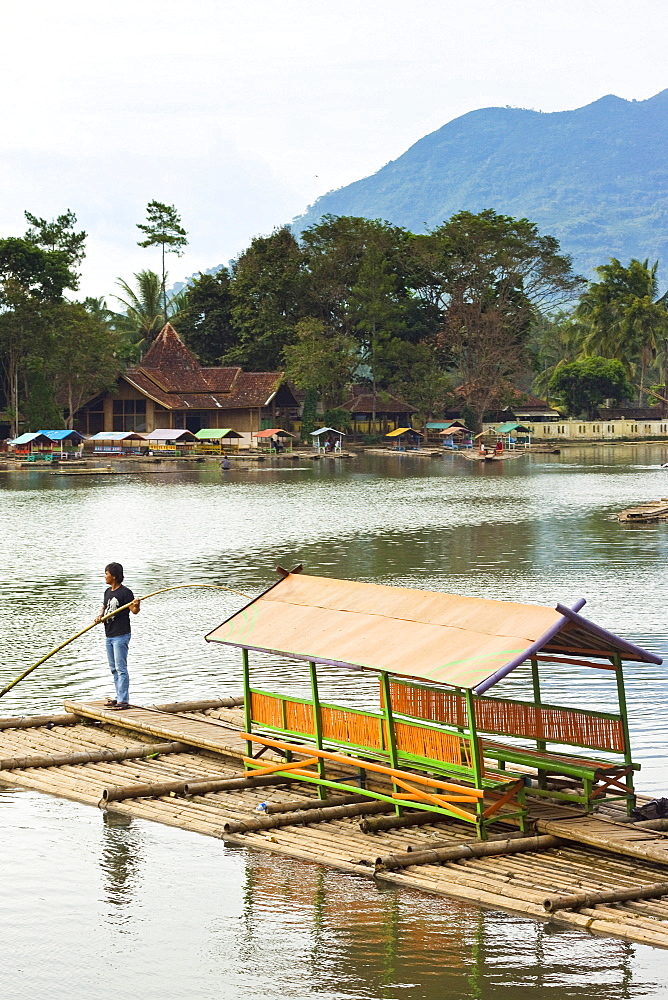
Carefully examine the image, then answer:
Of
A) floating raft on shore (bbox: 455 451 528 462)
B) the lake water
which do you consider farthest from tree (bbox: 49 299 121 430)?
the lake water

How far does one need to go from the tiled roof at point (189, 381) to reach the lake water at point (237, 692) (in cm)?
4882

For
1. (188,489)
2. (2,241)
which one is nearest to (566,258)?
(2,241)

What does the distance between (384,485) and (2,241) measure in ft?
130

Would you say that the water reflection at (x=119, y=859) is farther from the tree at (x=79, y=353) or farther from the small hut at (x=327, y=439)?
the small hut at (x=327, y=439)

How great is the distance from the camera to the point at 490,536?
42750 mm

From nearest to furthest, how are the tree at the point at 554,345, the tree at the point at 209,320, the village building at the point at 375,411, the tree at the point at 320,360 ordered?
the tree at the point at 320,360 < the village building at the point at 375,411 < the tree at the point at 209,320 < the tree at the point at 554,345

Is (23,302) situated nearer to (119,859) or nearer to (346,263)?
(346,263)

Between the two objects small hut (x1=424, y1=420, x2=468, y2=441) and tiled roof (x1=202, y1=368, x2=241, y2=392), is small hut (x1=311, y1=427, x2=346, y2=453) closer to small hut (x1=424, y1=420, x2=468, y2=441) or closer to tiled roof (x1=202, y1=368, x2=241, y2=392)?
tiled roof (x1=202, y1=368, x2=241, y2=392)

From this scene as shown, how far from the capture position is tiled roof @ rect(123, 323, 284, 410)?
103 meters

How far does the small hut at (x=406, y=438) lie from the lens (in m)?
113

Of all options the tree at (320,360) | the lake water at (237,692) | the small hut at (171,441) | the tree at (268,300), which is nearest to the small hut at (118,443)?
the small hut at (171,441)

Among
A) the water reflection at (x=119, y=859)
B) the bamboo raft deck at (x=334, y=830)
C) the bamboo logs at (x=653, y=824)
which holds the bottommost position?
the water reflection at (x=119, y=859)

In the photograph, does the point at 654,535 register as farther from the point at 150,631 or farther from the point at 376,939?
the point at 376,939

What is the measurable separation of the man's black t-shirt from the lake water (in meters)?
2.45
